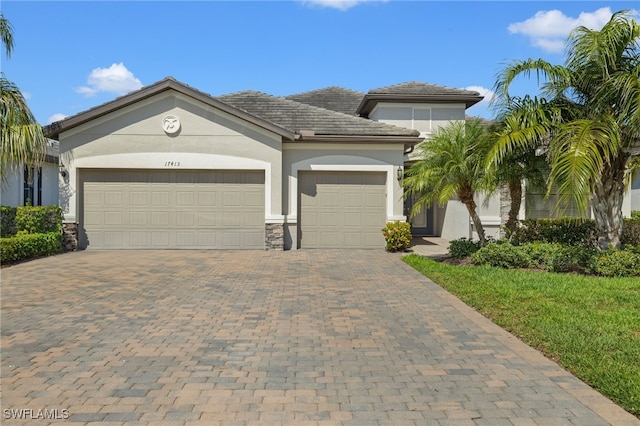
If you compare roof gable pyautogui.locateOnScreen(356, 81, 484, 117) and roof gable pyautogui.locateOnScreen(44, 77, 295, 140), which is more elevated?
roof gable pyautogui.locateOnScreen(356, 81, 484, 117)

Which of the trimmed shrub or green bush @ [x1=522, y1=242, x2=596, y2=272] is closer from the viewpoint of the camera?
green bush @ [x1=522, y1=242, x2=596, y2=272]

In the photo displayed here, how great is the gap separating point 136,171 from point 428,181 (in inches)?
349

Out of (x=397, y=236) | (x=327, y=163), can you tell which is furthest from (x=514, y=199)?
(x=327, y=163)

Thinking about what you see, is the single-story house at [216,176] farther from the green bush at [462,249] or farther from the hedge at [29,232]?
the green bush at [462,249]

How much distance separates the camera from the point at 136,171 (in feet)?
48.7

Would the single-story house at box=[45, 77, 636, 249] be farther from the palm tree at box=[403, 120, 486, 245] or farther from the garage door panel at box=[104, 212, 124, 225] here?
the palm tree at box=[403, 120, 486, 245]

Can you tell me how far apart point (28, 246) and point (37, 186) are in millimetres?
10735

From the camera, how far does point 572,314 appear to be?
22.3 feet

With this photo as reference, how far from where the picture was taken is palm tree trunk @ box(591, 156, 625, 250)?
10.5 m

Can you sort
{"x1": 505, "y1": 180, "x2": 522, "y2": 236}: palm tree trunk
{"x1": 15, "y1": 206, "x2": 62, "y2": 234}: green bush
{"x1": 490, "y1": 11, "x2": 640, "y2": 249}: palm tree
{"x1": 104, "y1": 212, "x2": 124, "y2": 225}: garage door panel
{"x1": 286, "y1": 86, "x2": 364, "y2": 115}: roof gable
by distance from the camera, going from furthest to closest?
1. {"x1": 286, "y1": 86, "x2": 364, "y2": 115}: roof gable
2. {"x1": 104, "y1": 212, "x2": 124, "y2": 225}: garage door panel
3. {"x1": 15, "y1": 206, "x2": 62, "y2": 234}: green bush
4. {"x1": 505, "y1": 180, "x2": 522, "y2": 236}: palm tree trunk
5. {"x1": 490, "y1": 11, "x2": 640, "y2": 249}: palm tree

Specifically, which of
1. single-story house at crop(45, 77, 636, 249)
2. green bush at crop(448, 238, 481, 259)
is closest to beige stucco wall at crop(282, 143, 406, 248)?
single-story house at crop(45, 77, 636, 249)

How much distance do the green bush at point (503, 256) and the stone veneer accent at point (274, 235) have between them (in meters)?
6.04

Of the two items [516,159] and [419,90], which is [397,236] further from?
[419,90]

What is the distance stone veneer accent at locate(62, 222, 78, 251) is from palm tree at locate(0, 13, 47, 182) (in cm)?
231
